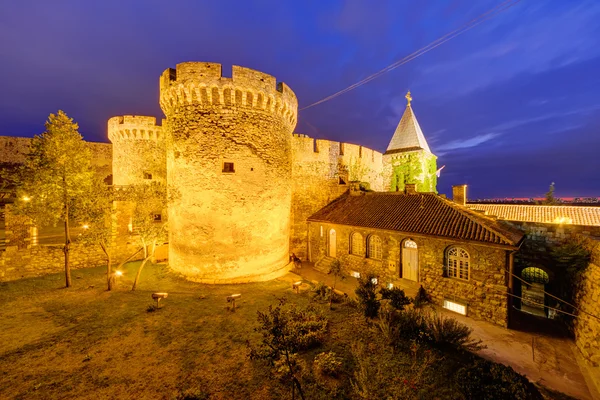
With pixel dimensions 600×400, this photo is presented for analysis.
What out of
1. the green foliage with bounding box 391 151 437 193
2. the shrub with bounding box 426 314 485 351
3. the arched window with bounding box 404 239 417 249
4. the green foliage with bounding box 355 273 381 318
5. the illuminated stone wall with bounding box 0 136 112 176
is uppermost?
the illuminated stone wall with bounding box 0 136 112 176

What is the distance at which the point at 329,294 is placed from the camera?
1099 cm

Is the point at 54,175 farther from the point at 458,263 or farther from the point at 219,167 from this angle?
the point at 458,263

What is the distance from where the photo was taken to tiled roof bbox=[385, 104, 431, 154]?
24.4 metres

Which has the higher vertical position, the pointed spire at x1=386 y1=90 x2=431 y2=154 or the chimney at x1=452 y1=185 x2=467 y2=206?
the pointed spire at x1=386 y1=90 x2=431 y2=154

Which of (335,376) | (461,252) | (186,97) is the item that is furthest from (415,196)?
(186,97)

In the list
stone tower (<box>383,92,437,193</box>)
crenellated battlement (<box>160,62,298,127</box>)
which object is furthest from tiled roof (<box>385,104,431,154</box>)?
crenellated battlement (<box>160,62,298,127</box>)

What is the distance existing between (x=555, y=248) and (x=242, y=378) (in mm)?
14765

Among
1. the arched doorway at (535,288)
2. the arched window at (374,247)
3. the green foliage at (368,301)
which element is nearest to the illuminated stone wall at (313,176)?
the arched window at (374,247)

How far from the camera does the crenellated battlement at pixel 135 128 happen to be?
18.6 metres

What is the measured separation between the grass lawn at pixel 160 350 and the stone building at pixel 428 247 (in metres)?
4.26

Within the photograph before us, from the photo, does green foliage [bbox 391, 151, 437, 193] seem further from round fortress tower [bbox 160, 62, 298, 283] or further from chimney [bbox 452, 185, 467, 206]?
round fortress tower [bbox 160, 62, 298, 283]

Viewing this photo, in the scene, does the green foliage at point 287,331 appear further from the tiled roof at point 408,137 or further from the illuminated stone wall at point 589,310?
the tiled roof at point 408,137

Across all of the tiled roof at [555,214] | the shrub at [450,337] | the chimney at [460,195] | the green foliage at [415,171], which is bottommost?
the shrub at [450,337]

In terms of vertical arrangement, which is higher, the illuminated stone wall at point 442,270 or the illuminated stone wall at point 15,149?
the illuminated stone wall at point 15,149
